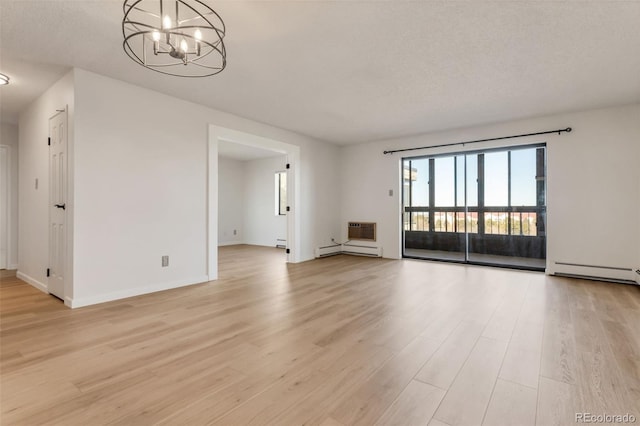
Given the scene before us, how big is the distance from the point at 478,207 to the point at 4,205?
8.32 m

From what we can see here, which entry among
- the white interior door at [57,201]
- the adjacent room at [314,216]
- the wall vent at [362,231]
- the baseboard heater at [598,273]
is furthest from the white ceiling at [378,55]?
the wall vent at [362,231]

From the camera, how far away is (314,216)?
643 cm

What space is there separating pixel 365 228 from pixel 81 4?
566 centimetres

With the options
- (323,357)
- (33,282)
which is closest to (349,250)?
(323,357)

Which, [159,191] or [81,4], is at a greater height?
[81,4]

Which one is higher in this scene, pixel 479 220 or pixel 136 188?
pixel 136 188

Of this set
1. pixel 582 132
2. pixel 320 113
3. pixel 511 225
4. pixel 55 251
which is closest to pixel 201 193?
pixel 55 251

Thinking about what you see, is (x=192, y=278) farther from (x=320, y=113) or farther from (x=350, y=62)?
(x=350, y=62)

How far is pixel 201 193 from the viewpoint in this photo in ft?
14.0

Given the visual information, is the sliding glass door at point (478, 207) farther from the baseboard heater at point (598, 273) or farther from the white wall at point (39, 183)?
the white wall at point (39, 183)

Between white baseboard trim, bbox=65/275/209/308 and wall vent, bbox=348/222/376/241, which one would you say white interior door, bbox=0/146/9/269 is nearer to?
white baseboard trim, bbox=65/275/209/308

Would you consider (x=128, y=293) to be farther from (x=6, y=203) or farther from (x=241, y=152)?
(x=241, y=152)

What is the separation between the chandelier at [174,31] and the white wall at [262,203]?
550 centimetres

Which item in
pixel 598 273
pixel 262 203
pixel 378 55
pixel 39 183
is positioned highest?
pixel 378 55
